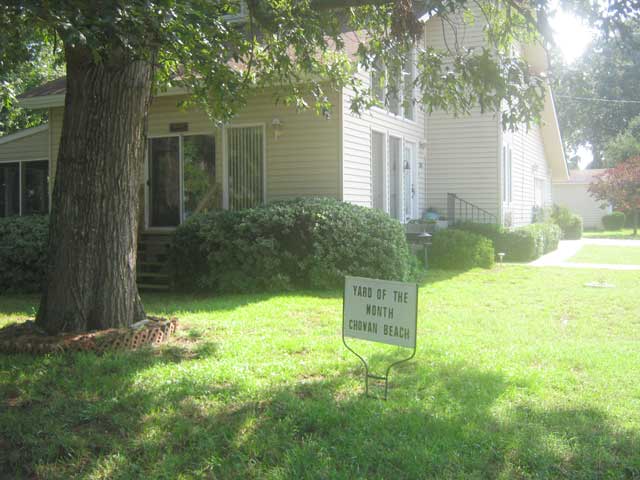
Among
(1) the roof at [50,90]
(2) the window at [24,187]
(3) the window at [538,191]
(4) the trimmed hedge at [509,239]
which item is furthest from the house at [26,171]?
(3) the window at [538,191]

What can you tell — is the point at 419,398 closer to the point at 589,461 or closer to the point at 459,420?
the point at 459,420

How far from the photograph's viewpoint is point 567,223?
29000 mm

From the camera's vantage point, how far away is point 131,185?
6.52 m

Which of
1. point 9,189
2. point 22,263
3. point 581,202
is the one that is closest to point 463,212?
point 22,263

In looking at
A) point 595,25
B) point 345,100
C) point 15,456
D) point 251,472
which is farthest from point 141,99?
point 345,100

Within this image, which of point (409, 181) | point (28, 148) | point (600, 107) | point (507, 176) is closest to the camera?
point (409, 181)

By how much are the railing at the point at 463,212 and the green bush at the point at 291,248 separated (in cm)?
712

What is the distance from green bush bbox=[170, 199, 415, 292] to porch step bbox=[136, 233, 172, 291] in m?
1.09

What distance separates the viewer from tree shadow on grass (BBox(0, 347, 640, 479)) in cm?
380

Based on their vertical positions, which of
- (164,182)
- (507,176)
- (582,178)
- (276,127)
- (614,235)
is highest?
(582,178)

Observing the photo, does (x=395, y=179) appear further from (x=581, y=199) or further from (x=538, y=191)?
(x=581, y=199)

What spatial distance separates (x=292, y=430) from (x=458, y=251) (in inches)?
426

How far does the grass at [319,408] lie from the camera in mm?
3846

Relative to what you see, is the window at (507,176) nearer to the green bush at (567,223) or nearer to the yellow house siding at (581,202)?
the green bush at (567,223)
